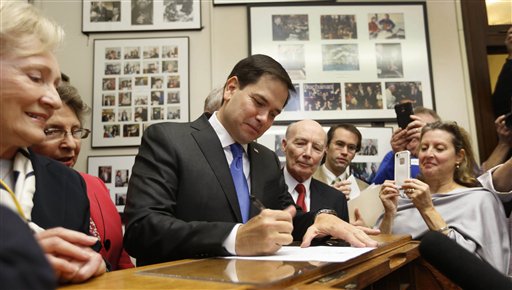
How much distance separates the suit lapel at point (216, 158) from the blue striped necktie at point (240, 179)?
63 millimetres

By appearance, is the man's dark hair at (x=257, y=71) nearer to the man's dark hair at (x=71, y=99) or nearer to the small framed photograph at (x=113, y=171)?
A: the man's dark hair at (x=71, y=99)

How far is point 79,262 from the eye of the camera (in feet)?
2.75

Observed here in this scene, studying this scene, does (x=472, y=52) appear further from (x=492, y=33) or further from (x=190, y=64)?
(x=190, y=64)

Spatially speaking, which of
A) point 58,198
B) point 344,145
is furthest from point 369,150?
point 58,198

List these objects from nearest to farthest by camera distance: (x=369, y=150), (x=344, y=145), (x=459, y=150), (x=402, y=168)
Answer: (x=402, y=168), (x=459, y=150), (x=344, y=145), (x=369, y=150)

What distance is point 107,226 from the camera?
172 cm

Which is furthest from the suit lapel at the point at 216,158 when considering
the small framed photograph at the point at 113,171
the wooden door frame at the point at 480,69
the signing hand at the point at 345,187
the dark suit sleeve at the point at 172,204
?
the wooden door frame at the point at 480,69

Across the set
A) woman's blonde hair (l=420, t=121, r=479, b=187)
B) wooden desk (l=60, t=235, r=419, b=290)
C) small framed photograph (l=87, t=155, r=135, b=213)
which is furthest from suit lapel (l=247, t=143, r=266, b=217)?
small framed photograph (l=87, t=155, r=135, b=213)

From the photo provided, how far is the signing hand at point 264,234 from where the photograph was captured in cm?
108

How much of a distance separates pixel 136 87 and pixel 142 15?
25.6 inches

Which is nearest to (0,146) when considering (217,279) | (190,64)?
(217,279)

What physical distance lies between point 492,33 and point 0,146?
405 cm

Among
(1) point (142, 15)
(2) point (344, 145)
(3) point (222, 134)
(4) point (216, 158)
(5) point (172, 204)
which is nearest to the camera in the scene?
(5) point (172, 204)

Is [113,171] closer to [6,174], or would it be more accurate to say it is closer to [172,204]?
[172,204]
